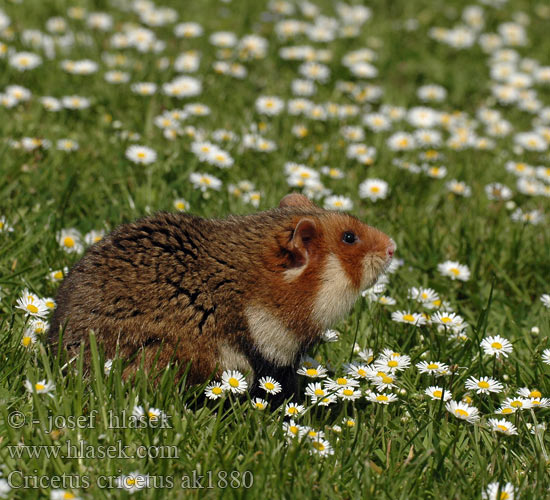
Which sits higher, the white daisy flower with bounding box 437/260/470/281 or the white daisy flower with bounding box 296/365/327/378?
the white daisy flower with bounding box 296/365/327/378

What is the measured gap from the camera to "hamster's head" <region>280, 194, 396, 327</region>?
482 cm

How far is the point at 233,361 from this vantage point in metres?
4.74

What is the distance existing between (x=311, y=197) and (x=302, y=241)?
7.01 feet

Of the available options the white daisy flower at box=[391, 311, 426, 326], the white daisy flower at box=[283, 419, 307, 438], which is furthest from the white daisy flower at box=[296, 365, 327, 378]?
the white daisy flower at box=[391, 311, 426, 326]

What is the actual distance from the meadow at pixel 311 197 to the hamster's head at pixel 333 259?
34 centimetres

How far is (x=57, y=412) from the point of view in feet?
13.6

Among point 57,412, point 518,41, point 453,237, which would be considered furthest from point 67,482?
point 518,41

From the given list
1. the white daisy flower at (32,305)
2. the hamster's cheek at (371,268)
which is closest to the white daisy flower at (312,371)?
the hamster's cheek at (371,268)

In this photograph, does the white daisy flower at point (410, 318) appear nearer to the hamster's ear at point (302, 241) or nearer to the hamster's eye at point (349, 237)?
the hamster's eye at point (349, 237)

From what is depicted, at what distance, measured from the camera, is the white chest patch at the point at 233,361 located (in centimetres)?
468

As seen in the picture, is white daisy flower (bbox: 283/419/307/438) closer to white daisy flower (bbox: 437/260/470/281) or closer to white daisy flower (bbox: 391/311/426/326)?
white daisy flower (bbox: 391/311/426/326)

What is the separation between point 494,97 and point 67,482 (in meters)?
7.71

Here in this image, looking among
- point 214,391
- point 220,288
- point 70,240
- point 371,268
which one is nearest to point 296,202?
point 371,268

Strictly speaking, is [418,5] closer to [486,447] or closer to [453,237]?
[453,237]
